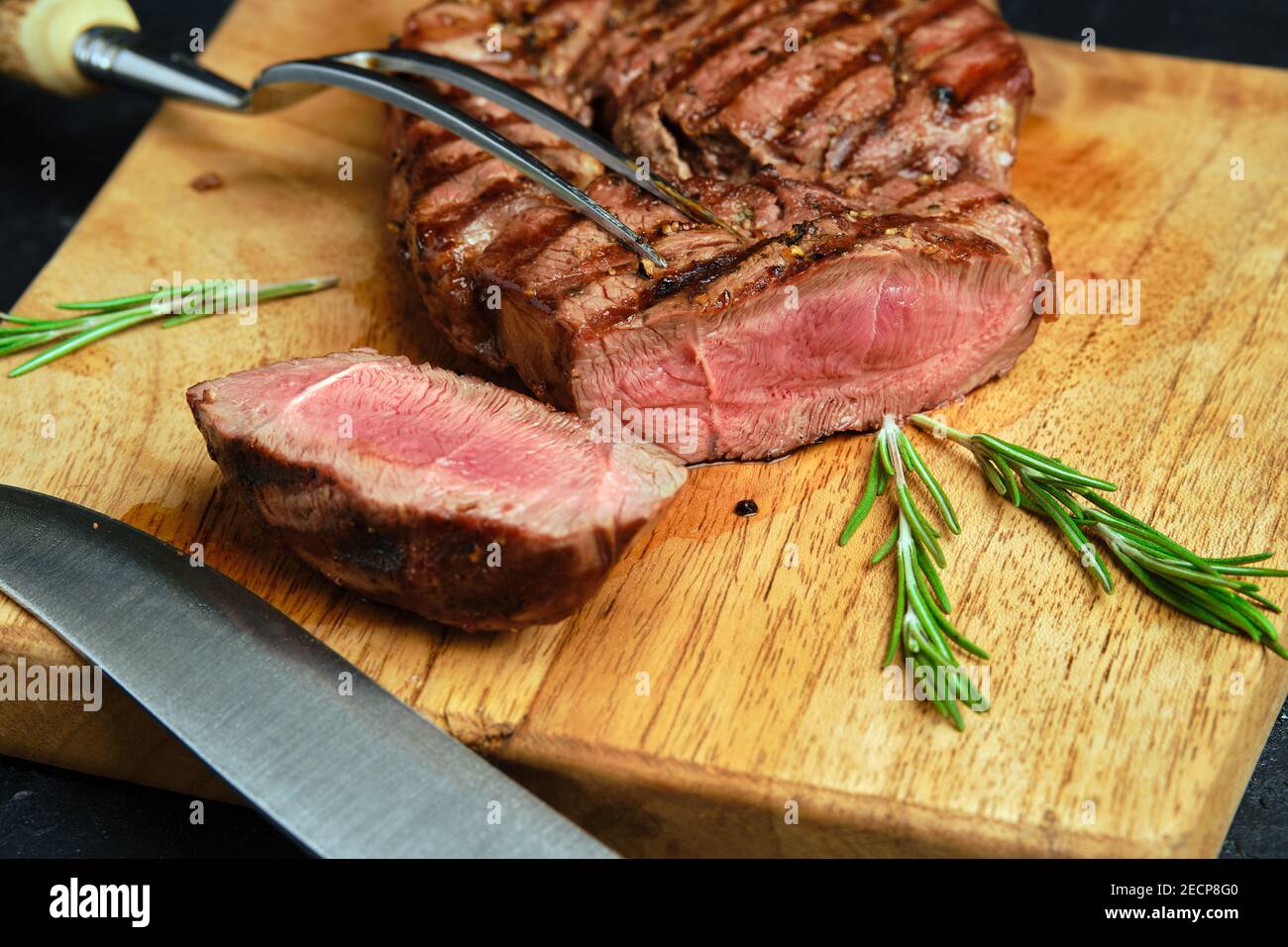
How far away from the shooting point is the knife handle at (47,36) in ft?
16.8

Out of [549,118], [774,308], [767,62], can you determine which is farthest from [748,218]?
[767,62]

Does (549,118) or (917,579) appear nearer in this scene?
(917,579)

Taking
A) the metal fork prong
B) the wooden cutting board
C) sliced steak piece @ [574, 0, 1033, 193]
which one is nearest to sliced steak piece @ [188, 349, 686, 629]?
the wooden cutting board

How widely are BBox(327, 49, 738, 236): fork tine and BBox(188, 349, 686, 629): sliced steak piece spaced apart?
824 mm

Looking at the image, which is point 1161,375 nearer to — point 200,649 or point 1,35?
point 200,649

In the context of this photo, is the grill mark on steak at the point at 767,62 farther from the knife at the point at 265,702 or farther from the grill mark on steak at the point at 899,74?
the knife at the point at 265,702

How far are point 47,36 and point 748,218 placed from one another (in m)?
2.90

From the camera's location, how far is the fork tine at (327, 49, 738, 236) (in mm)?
4079

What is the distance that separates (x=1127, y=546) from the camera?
367 centimetres

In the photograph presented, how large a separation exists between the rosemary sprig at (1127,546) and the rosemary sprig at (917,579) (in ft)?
0.63

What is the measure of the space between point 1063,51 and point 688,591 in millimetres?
3248

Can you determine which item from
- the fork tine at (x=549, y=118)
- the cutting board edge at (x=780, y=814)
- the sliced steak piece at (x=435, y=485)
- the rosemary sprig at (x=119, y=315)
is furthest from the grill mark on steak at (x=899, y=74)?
the cutting board edge at (x=780, y=814)

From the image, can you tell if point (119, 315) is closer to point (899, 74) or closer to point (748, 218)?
point (748, 218)

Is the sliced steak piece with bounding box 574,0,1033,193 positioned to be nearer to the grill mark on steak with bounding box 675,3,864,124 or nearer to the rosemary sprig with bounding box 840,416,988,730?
the grill mark on steak with bounding box 675,3,864,124
